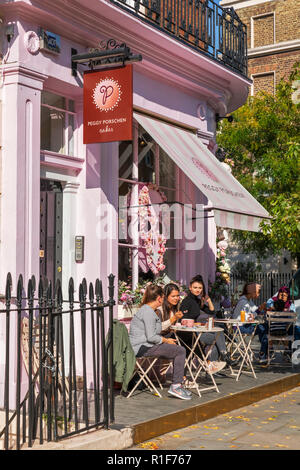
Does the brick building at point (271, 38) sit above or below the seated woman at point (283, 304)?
above

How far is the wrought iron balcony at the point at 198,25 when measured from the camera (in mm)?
9891

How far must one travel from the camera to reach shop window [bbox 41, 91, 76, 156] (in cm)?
848

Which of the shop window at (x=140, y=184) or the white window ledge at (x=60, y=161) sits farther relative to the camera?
the shop window at (x=140, y=184)

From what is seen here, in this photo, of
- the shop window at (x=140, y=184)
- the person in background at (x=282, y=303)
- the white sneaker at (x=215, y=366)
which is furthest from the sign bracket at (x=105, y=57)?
the person in background at (x=282, y=303)

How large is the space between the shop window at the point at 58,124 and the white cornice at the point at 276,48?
2448 cm

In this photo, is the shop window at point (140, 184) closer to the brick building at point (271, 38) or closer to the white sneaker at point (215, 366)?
the white sneaker at point (215, 366)

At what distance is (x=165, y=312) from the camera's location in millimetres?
9203

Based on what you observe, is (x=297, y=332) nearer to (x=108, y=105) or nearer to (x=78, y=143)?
(x=78, y=143)

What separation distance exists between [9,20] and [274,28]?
26.6 m

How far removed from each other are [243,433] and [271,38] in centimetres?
2821

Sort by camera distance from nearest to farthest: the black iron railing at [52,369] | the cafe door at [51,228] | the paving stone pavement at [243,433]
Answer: the black iron railing at [52,369] → the paving stone pavement at [243,433] → the cafe door at [51,228]

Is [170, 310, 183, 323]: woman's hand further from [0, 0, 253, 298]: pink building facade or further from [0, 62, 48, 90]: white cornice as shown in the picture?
[0, 62, 48, 90]: white cornice

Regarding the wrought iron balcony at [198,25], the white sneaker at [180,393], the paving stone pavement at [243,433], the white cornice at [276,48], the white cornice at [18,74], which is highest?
the white cornice at [276,48]
